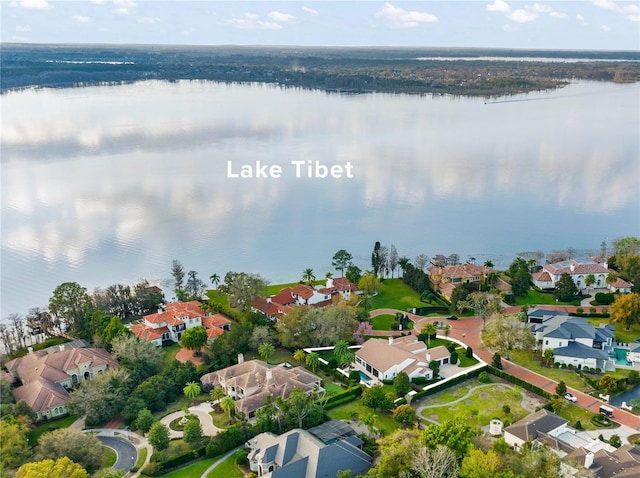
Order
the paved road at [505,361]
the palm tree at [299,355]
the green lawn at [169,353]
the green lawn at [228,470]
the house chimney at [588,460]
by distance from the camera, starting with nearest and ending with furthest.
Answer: the house chimney at [588,460], the green lawn at [228,470], the paved road at [505,361], the palm tree at [299,355], the green lawn at [169,353]

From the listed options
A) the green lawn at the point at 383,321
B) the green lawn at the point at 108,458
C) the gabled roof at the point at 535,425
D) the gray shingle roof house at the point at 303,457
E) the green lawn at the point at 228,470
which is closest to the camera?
the gray shingle roof house at the point at 303,457

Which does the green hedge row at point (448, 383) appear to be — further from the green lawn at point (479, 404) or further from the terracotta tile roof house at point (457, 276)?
the terracotta tile roof house at point (457, 276)

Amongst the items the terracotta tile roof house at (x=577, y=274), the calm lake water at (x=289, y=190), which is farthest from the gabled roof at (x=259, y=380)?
the terracotta tile roof house at (x=577, y=274)

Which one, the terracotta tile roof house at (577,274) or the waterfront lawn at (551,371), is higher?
the terracotta tile roof house at (577,274)

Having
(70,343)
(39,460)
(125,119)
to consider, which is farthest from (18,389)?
(125,119)

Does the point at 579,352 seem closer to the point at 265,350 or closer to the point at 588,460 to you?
the point at 588,460

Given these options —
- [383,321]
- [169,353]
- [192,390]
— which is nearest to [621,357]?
[383,321]

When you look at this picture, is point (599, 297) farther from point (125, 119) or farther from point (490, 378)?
point (125, 119)
